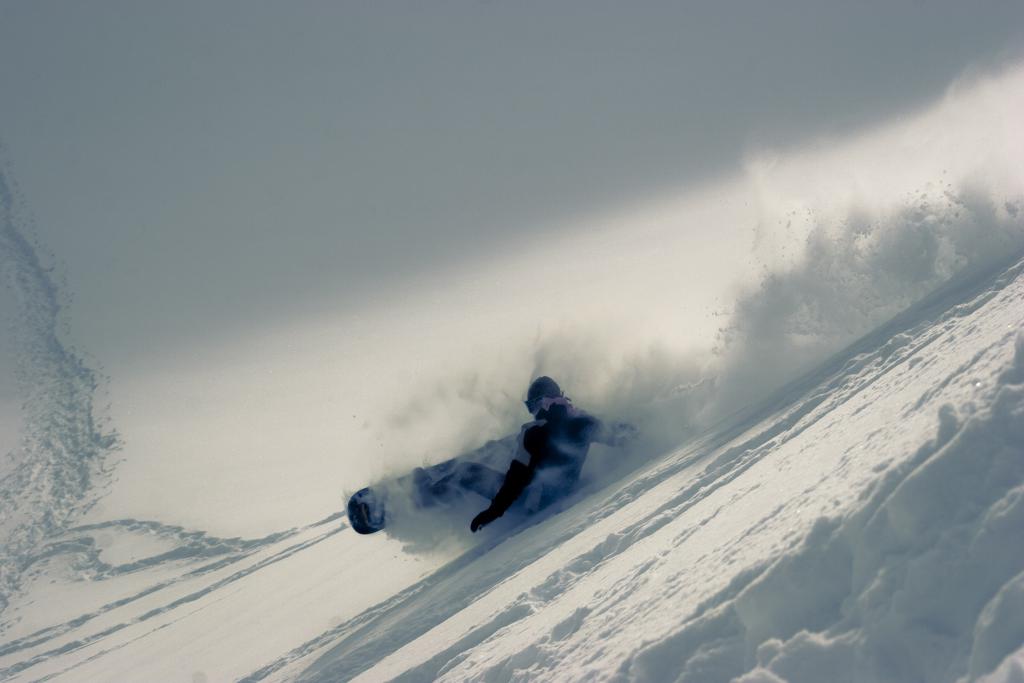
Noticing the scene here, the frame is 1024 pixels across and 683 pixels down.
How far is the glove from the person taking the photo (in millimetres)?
11625

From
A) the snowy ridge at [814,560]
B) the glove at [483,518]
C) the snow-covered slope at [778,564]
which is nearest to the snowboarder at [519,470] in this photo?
the glove at [483,518]

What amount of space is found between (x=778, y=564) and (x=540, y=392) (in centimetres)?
923

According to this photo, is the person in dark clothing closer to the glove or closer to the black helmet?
the glove

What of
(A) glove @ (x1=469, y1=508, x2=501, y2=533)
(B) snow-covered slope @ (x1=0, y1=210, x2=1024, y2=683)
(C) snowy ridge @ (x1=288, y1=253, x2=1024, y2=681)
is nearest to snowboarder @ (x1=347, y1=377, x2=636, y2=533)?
(A) glove @ (x1=469, y1=508, x2=501, y2=533)

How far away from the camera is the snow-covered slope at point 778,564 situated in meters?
3.01

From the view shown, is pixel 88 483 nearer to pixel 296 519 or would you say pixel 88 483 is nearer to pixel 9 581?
pixel 9 581

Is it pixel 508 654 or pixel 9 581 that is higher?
pixel 9 581

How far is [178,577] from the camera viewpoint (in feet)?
64.2

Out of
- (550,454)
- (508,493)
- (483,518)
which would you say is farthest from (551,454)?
(483,518)

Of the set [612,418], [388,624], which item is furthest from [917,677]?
[612,418]

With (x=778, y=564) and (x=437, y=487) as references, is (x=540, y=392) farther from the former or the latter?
(x=778, y=564)

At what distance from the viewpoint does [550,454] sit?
12.1 m

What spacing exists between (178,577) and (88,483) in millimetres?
5392

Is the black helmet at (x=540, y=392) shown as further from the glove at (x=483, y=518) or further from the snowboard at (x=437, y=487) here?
the glove at (x=483, y=518)
